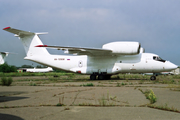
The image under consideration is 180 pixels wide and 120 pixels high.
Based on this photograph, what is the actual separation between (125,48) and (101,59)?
3125 millimetres

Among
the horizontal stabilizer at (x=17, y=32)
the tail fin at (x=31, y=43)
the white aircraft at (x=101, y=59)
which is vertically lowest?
the white aircraft at (x=101, y=59)

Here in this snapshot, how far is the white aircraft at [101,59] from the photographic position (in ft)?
59.9

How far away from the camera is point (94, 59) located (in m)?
19.9

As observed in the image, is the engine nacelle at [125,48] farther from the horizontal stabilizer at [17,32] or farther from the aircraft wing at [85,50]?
the horizontal stabilizer at [17,32]

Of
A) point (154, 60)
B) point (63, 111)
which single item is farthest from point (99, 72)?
point (63, 111)

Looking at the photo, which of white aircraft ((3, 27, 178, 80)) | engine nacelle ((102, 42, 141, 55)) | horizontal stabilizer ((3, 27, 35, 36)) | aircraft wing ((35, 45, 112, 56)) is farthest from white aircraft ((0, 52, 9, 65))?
engine nacelle ((102, 42, 141, 55))

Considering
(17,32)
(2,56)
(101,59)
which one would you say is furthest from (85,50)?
(2,56)

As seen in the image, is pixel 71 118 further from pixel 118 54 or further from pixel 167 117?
pixel 118 54

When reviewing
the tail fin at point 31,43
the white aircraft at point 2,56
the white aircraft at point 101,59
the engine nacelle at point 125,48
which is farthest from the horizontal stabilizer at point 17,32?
the white aircraft at point 2,56

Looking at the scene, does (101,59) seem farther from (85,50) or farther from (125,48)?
(125,48)

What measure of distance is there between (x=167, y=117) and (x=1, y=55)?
162ft

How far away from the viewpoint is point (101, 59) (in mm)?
19672

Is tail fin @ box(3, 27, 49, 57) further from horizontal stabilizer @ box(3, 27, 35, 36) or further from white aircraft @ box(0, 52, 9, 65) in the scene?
A: white aircraft @ box(0, 52, 9, 65)

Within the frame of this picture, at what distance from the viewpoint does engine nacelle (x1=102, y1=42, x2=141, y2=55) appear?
1770cm
